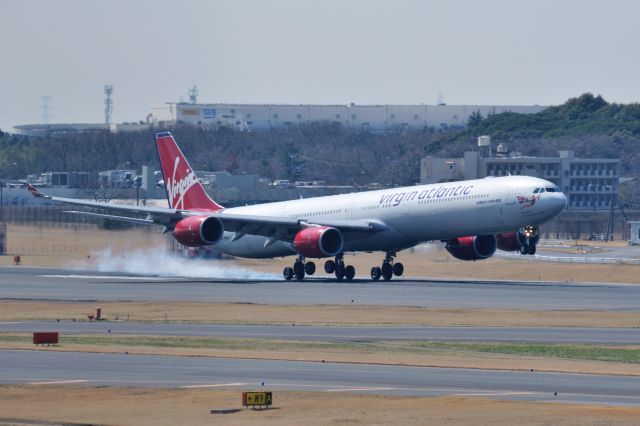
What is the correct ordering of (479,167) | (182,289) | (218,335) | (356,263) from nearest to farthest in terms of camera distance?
(218,335)
(182,289)
(356,263)
(479,167)

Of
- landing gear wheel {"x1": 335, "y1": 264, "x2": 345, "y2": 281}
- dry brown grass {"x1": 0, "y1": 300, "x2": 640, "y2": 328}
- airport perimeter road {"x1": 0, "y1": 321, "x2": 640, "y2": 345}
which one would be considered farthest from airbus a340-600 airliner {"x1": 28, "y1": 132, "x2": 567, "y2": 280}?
airport perimeter road {"x1": 0, "y1": 321, "x2": 640, "y2": 345}

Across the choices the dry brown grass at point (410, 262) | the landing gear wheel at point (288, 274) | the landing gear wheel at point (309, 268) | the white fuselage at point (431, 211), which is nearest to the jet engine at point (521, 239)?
the white fuselage at point (431, 211)

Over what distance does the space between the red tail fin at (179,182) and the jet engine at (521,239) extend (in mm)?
20104

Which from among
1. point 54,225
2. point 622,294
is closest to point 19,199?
point 54,225

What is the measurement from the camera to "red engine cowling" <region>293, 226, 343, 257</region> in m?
80.3

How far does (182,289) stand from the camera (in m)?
77.1

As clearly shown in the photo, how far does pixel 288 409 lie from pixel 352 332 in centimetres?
2060

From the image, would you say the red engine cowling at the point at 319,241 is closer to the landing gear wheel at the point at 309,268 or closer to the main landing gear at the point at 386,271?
the main landing gear at the point at 386,271

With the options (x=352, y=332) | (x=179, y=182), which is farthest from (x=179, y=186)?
(x=352, y=332)

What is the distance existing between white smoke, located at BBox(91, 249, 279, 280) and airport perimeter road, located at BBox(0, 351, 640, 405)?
168 ft

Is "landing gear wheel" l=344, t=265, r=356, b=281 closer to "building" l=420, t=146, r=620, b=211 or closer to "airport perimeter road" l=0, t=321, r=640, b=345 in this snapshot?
"airport perimeter road" l=0, t=321, r=640, b=345

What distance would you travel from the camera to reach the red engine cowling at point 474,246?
270 feet

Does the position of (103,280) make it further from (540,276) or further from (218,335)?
(218,335)

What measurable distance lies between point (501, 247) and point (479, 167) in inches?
3533
